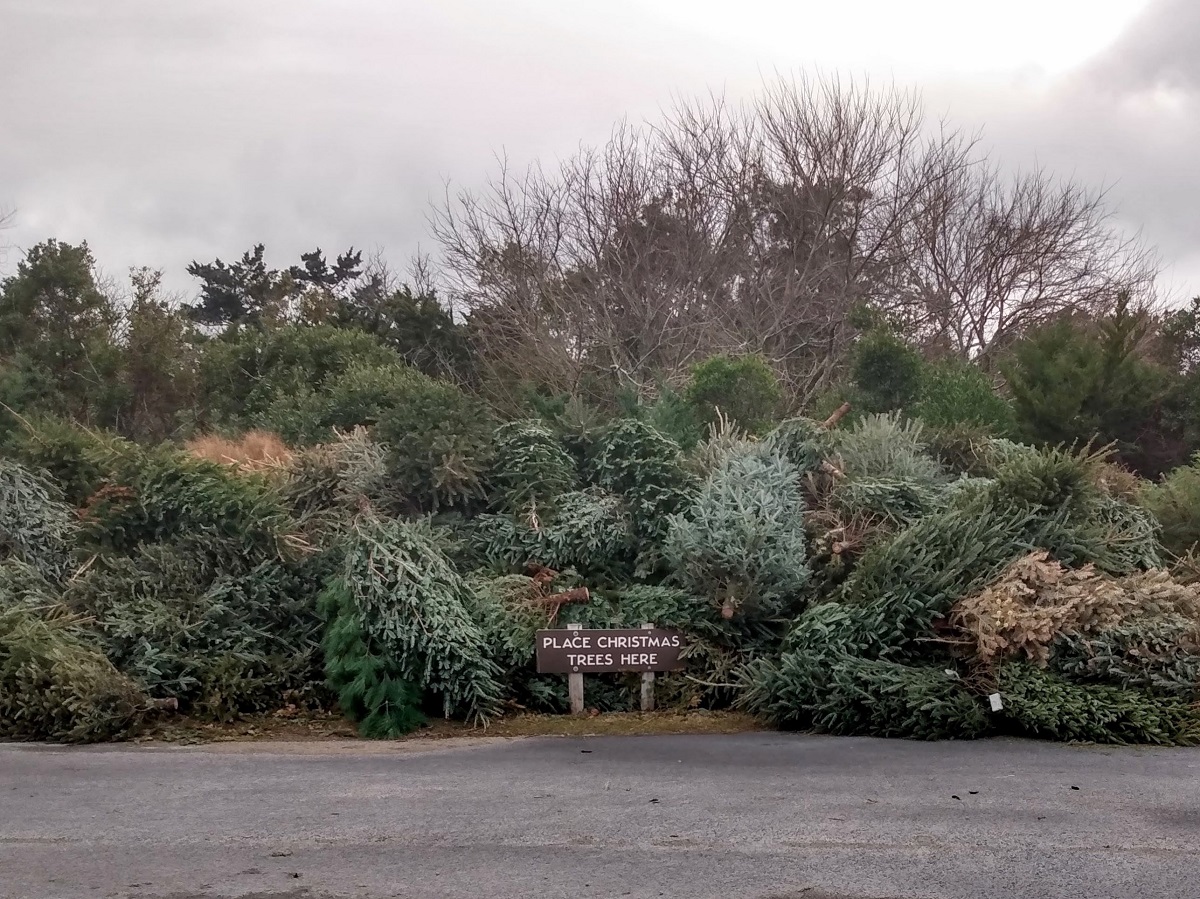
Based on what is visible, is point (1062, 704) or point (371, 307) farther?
point (371, 307)

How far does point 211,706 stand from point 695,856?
5.06 metres

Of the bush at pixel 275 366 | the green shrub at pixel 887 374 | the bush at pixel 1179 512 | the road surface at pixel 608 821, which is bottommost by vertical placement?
the road surface at pixel 608 821

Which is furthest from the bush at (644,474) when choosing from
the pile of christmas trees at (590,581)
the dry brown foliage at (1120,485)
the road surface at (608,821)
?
the dry brown foliage at (1120,485)

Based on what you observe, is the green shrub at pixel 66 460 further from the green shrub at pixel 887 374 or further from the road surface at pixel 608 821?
the green shrub at pixel 887 374

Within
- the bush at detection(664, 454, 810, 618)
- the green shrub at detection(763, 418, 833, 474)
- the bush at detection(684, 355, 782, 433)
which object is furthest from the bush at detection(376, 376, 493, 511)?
the bush at detection(684, 355, 782, 433)

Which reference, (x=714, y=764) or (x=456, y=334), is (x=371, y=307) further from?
(x=714, y=764)

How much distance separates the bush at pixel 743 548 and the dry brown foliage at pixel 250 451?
433 centimetres

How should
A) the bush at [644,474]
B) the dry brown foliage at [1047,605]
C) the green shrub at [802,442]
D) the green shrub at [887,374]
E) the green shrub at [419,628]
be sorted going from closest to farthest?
the dry brown foliage at [1047,605], the green shrub at [419,628], the bush at [644,474], the green shrub at [802,442], the green shrub at [887,374]

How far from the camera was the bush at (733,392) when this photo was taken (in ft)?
48.3

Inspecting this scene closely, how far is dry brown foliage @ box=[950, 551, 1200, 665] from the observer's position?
880 cm

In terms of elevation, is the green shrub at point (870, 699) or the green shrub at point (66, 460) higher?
the green shrub at point (66, 460)

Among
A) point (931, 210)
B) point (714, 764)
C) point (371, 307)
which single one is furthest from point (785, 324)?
point (714, 764)

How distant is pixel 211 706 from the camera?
9531mm

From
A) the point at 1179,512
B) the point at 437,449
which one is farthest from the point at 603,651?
the point at 1179,512
